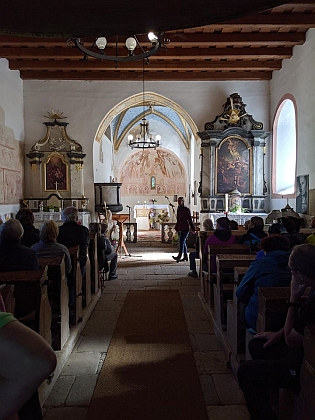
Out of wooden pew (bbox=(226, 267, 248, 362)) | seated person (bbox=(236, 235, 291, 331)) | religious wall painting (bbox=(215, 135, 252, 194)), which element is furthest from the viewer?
religious wall painting (bbox=(215, 135, 252, 194))

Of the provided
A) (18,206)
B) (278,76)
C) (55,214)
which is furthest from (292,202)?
(18,206)

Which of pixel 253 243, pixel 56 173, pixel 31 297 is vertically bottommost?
pixel 31 297

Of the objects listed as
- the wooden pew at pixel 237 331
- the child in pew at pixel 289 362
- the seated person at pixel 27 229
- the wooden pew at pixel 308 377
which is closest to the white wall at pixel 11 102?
the seated person at pixel 27 229

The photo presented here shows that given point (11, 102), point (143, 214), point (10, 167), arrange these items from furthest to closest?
point (143, 214)
point (11, 102)
point (10, 167)

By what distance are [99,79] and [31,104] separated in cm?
225

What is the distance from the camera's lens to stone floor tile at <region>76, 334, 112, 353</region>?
4257 millimetres

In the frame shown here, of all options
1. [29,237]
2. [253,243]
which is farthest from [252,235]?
[29,237]

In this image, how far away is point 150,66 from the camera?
1150 cm

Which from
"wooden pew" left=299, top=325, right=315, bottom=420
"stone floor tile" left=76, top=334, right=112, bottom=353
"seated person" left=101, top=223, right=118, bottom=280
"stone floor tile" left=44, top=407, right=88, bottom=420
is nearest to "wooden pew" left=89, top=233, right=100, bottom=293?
"seated person" left=101, top=223, right=118, bottom=280

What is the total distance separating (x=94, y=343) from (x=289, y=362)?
2690 millimetres

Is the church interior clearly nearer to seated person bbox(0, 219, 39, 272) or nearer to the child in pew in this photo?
seated person bbox(0, 219, 39, 272)

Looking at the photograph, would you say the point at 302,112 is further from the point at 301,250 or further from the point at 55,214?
the point at 301,250

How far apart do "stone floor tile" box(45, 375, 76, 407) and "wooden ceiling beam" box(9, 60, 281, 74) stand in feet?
31.5

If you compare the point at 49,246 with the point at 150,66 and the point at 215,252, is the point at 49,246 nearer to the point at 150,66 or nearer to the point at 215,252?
the point at 215,252
